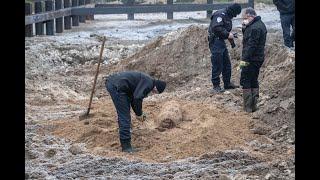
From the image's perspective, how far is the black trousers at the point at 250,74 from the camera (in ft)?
34.7

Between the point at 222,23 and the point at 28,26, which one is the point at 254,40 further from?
the point at 28,26

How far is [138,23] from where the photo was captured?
2203cm

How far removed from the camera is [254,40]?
10.4m

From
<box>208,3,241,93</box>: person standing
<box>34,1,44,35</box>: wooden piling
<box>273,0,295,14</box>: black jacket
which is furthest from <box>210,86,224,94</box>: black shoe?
<box>34,1,44,35</box>: wooden piling

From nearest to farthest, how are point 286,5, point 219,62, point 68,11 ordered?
point 219,62 < point 286,5 < point 68,11

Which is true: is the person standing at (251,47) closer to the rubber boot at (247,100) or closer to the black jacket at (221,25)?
the rubber boot at (247,100)

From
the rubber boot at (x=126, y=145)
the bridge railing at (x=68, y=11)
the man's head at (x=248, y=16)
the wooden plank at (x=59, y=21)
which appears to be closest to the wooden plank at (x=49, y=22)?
the bridge railing at (x=68, y=11)

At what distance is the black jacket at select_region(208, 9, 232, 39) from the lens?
11664 mm

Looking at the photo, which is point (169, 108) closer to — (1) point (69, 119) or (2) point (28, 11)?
(1) point (69, 119)

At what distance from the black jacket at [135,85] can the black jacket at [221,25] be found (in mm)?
3285

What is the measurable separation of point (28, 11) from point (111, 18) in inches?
295

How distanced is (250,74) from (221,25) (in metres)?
1.49

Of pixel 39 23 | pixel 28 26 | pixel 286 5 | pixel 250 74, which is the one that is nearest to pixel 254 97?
pixel 250 74
